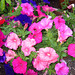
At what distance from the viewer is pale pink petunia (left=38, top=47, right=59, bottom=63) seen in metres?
0.84

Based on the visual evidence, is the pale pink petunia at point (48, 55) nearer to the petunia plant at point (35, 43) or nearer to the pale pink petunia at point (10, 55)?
the petunia plant at point (35, 43)

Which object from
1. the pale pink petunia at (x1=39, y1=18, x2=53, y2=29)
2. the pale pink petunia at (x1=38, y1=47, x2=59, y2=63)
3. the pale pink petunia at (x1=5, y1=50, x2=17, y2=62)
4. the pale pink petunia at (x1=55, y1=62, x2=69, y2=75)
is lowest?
the pale pink petunia at (x1=55, y1=62, x2=69, y2=75)

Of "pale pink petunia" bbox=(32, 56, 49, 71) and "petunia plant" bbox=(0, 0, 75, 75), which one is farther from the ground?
"petunia plant" bbox=(0, 0, 75, 75)

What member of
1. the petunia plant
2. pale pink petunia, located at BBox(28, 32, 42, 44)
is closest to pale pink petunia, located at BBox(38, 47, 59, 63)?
the petunia plant

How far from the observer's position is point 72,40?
101cm

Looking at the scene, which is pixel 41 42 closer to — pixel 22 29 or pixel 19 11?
pixel 22 29

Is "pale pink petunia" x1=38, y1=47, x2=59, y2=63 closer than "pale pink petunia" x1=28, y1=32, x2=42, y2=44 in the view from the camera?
Yes

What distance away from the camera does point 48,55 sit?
86 cm

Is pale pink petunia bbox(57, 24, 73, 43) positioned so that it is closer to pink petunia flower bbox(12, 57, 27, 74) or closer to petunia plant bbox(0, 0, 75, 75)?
petunia plant bbox(0, 0, 75, 75)

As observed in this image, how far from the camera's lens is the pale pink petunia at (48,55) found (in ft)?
2.76

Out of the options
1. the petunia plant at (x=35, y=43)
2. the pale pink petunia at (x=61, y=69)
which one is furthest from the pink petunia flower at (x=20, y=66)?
the pale pink petunia at (x=61, y=69)

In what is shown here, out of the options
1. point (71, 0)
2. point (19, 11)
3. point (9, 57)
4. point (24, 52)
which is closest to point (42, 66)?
point (24, 52)

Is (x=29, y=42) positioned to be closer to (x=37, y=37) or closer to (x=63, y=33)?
(x=37, y=37)

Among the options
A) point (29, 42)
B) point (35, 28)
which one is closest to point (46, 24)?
point (35, 28)
